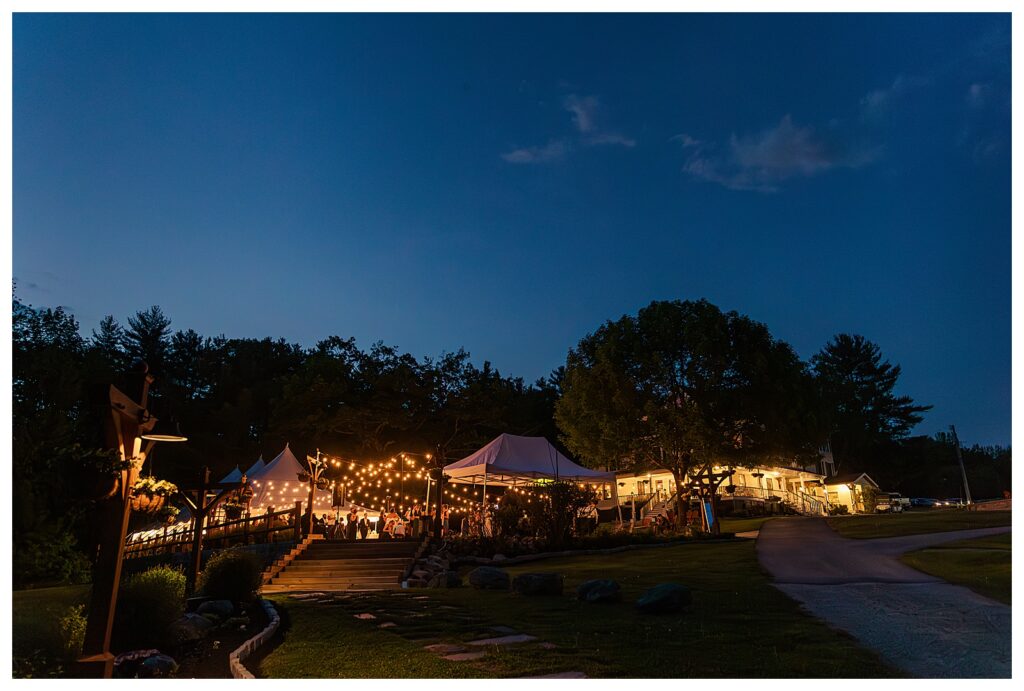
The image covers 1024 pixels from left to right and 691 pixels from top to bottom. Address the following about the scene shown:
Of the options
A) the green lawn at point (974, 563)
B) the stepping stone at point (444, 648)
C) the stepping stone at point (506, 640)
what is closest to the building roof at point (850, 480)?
the green lawn at point (974, 563)

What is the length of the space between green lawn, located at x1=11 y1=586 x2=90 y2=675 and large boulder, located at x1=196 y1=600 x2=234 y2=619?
2635 millimetres

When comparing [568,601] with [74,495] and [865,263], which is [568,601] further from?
[865,263]

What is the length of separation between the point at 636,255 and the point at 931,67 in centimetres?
3002

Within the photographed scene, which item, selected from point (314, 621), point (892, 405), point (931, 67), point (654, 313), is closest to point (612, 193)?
point (654, 313)

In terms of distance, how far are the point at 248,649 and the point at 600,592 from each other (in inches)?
169

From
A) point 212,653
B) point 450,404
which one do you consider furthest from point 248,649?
point 450,404

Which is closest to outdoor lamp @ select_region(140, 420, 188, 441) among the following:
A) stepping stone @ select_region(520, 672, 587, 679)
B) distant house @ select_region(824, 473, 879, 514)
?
stepping stone @ select_region(520, 672, 587, 679)

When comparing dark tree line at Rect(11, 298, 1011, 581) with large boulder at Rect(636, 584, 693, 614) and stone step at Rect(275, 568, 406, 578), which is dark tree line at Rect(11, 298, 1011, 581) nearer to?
stone step at Rect(275, 568, 406, 578)

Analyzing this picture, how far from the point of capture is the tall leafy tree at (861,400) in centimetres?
5150

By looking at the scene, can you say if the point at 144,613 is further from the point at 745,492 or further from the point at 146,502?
the point at 745,492

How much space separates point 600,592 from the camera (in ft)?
26.2

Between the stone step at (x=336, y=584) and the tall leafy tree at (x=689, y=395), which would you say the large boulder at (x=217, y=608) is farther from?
the tall leafy tree at (x=689, y=395)

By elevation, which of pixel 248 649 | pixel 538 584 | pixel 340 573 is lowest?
pixel 340 573

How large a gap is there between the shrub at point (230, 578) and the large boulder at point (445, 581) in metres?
3.48
